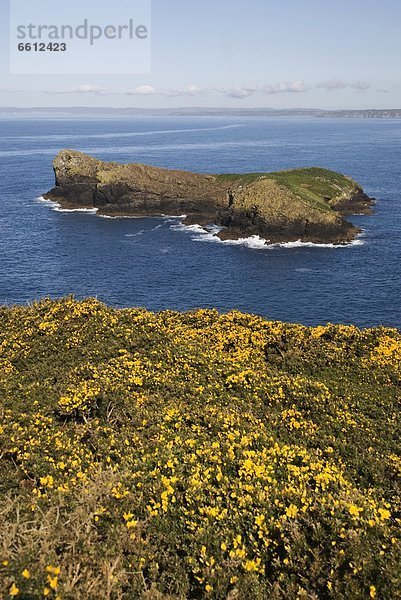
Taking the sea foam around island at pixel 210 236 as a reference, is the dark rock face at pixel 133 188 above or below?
above

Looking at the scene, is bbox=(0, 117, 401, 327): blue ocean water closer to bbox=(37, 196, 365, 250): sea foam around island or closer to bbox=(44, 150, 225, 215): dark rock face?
bbox=(37, 196, 365, 250): sea foam around island

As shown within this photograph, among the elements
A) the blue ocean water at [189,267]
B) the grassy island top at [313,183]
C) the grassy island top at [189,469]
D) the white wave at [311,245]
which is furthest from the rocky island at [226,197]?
the grassy island top at [189,469]

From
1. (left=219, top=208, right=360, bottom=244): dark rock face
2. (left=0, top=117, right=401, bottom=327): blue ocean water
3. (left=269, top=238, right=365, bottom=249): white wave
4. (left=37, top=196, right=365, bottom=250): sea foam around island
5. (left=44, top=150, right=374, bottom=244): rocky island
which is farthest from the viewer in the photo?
(left=44, top=150, right=374, bottom=244): rocky island

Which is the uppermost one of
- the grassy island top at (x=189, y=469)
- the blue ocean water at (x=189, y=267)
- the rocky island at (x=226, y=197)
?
the rocky island at (x=226, y=197)

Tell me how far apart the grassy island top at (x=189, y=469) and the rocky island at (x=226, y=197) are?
65.8m

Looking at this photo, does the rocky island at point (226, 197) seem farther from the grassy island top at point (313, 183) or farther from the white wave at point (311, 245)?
the white wave at point (311, 245)

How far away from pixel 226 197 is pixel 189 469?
9870 centimetres

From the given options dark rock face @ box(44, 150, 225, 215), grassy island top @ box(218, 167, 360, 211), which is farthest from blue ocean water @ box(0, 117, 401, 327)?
grassy island top @ box(218, 167, 360, 211)

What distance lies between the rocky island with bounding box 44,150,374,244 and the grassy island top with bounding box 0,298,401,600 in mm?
65822

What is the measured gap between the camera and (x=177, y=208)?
105 m

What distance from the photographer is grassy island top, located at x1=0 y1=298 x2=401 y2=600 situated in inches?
320

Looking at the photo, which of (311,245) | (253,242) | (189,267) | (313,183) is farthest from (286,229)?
(313,183)

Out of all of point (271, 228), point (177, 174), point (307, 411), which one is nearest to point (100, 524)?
point (307, 411)

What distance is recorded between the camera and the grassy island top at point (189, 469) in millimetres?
8125
